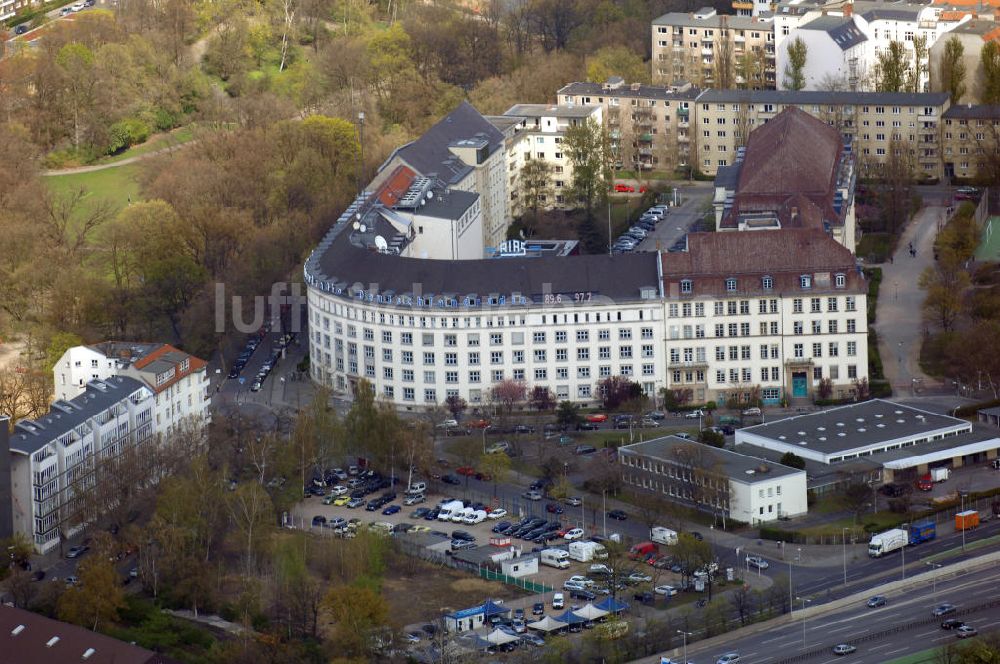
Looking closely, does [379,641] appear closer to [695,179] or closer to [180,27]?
[695,179]

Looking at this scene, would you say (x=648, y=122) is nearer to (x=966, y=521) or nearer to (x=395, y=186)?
(x=395, y=186)

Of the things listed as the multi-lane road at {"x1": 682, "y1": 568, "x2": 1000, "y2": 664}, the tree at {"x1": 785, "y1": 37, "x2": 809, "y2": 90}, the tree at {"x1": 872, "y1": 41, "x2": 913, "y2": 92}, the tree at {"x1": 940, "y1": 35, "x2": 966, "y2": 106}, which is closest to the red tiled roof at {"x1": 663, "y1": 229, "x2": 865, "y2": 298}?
the multi-lane road at {"x1": 682, "y1": 568, "x2": 1000, "y2": 664}

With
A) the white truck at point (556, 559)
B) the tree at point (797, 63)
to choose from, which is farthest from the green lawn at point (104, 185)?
the white truck at point (556, 559)

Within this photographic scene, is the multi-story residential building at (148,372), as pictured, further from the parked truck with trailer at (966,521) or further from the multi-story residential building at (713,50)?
the multi-story residential building at (713,50)

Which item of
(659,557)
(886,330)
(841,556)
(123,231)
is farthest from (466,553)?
(123,231)

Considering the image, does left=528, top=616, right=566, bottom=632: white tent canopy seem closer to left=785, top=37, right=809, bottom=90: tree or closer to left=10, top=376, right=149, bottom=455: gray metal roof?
left=10, top=376, right=149, bottom=455: gray metal roof

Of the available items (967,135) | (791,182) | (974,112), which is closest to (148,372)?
(791,182)
